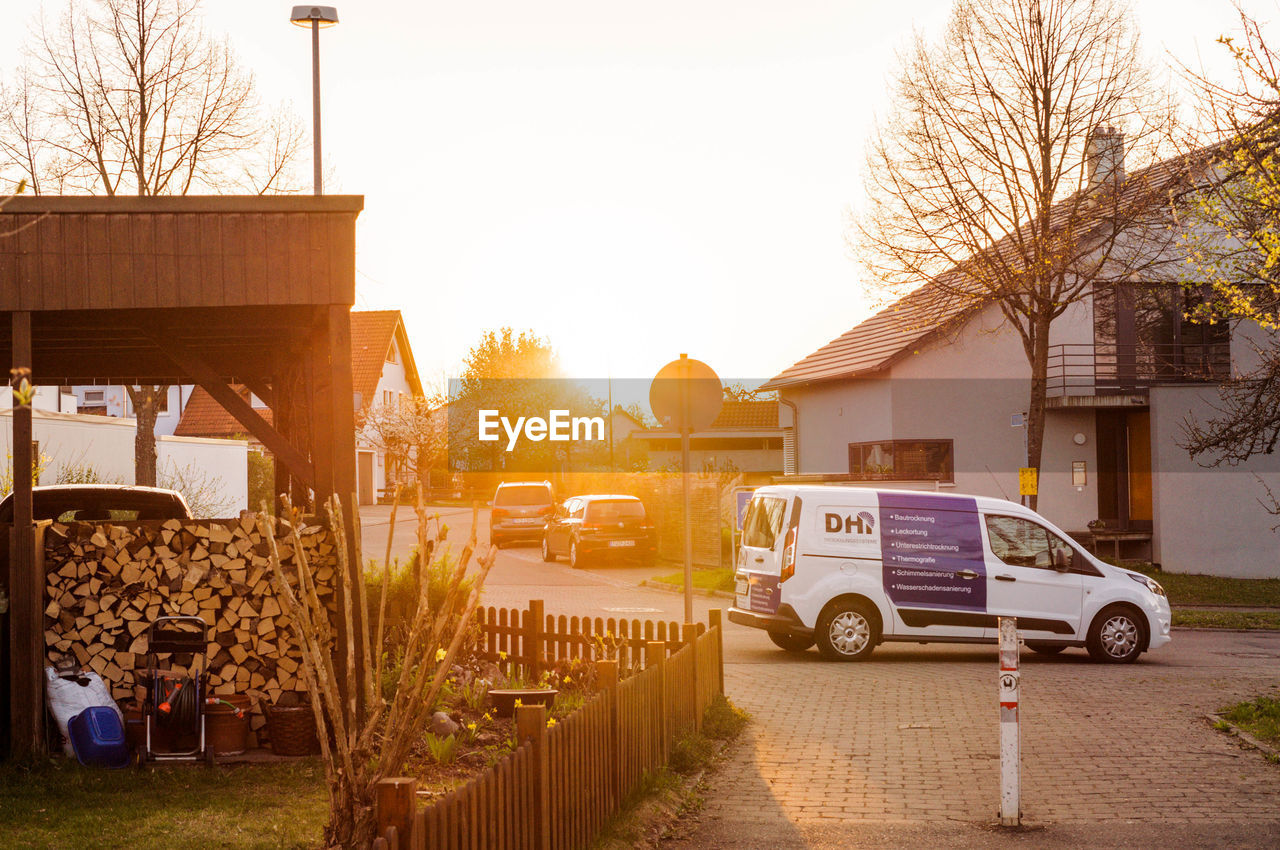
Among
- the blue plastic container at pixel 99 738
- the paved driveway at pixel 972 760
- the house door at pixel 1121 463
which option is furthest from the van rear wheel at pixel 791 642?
the house door at pixel 1121 463

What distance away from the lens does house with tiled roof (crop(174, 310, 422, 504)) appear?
201ft

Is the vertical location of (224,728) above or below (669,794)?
above

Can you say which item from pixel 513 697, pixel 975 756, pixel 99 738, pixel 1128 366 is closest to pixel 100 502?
pixel 99 738

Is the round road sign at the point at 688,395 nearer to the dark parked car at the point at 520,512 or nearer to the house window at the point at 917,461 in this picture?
the house window at the point at 917,461

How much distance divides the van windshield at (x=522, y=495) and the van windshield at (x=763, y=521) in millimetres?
22005

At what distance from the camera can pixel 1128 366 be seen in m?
29.2

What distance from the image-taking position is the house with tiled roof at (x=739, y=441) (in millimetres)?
71188

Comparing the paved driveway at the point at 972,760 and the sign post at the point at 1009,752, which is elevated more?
the sign post at the point at 1009,752

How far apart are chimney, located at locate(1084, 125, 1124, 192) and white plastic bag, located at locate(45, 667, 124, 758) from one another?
66.5 ft

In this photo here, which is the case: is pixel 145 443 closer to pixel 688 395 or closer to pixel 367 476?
pixel 688 395

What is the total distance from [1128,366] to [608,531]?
41.3 feet

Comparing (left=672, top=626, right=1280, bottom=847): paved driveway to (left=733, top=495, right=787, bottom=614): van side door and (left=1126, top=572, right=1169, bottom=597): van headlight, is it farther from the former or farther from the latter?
(left=1126, top=572, right=1169, bottom=597): van headlight

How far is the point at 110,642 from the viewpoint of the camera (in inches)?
363

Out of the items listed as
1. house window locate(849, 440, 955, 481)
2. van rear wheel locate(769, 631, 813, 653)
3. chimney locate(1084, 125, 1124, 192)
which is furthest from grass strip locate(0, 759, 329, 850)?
house window locate(849, 440, 955, 481)
